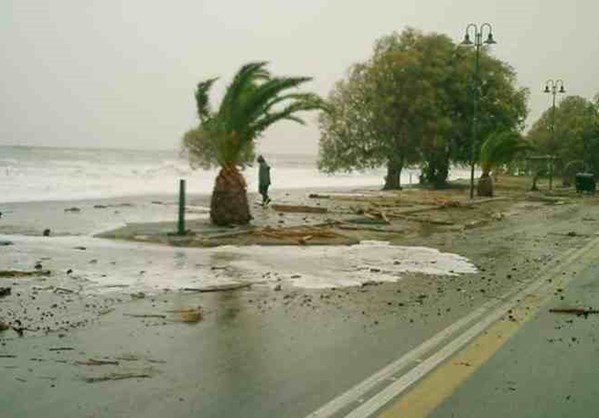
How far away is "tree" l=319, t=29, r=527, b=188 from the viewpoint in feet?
169

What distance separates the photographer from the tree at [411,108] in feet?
169

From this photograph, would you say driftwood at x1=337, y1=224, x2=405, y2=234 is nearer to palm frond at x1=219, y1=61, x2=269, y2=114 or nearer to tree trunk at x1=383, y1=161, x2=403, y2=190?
palm frond at x1=219, y1=61, x2=269, y2=114

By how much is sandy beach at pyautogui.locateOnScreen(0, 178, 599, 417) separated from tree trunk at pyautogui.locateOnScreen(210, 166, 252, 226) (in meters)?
0.63

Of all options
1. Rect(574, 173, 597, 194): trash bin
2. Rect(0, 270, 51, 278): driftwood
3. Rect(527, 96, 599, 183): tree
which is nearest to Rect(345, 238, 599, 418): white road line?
Rect(0, 270, 51, 278): driftwood

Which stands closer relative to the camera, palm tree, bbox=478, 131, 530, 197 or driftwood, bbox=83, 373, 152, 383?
driftwood, bbox=83, 373, 152, 383

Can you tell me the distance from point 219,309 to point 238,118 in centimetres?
1251

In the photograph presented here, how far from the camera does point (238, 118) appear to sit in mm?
21438

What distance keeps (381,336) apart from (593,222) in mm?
21822

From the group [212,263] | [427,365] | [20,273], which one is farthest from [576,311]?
[20,273]

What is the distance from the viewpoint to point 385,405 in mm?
5598

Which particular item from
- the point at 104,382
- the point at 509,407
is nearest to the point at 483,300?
the point at 509,407

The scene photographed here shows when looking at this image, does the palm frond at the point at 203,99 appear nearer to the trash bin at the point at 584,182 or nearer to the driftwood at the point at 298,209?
the driftwood at the point at 298,209

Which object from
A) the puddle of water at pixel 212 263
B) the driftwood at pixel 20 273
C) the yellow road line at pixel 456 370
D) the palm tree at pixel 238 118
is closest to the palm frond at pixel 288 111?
the palm tree at pixel 238 118

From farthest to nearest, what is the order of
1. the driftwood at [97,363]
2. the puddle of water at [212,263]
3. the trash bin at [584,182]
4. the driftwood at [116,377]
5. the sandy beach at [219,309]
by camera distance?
the trash bin at [584,182] → the puddle of water at [212,263] → the driftwood at [97,363] → the driftwood at [116,377] → the sandy beach at [219,309]
